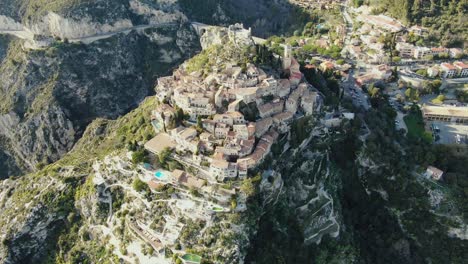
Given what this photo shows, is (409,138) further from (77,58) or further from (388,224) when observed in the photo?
(77,58)

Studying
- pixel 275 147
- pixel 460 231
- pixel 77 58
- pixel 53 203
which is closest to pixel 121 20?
pixel 77 58

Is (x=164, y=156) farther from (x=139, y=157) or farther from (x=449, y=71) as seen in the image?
(x=449, y=71)

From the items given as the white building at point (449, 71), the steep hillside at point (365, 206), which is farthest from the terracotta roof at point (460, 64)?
the steep hillside at point (365, 206)

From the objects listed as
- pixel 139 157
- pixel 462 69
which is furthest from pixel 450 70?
pixel 139 157

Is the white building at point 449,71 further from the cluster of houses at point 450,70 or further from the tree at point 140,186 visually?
the tree at point 140,186

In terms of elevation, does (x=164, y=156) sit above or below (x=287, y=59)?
below

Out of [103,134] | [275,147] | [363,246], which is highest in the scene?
[275,147]

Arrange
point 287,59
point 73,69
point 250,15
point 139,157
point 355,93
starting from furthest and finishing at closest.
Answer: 1. point 250,15
2. point 73,69
3. point 355,93
4. point 287,59
5. point 139,157
